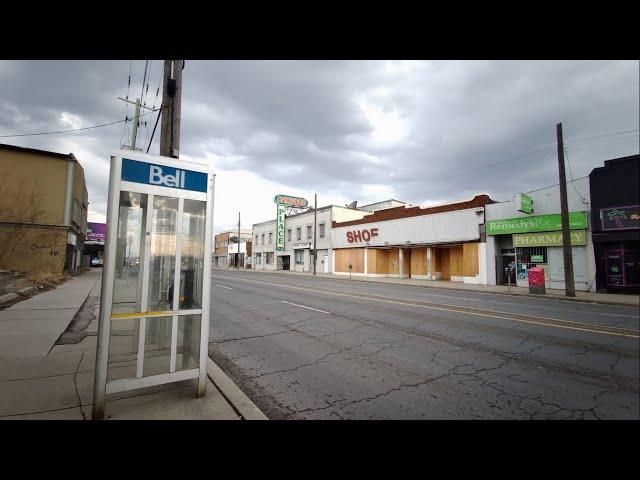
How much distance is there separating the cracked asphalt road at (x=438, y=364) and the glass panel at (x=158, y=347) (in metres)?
0.96

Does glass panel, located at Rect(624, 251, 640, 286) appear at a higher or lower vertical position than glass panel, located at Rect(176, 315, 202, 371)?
higher

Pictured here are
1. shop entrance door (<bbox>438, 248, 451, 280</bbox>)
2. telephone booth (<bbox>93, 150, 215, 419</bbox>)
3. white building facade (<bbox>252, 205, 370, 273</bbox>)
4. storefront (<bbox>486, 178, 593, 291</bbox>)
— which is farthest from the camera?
white building facade (<bbox>252, 205, 370, 273</bbox>)

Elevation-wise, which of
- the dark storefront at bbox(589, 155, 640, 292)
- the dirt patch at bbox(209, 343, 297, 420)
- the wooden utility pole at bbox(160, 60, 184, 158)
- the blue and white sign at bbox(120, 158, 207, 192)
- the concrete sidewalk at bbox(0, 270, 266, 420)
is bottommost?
the dirt patch at bbox(209, 343, 297, 420)

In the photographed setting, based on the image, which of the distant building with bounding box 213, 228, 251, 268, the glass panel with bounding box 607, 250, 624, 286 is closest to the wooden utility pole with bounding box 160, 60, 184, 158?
the glass panel with bounding box 607, 250, 624, 286

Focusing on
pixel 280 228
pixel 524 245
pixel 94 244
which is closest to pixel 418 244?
pixel 524 245

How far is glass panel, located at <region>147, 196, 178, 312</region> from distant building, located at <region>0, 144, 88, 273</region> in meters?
21.4

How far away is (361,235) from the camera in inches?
1268

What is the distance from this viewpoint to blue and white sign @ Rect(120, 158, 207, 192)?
11.2 ft

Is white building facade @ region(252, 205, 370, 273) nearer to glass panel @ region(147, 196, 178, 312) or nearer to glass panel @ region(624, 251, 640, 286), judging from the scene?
glass panel @ region(147, 196, 178, 312)

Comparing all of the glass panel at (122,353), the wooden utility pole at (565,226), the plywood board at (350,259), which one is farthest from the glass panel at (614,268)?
the plywood board at (350,259)

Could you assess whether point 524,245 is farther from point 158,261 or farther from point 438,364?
point 158,261
